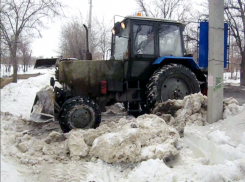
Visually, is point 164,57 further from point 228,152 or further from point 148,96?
point 228,152

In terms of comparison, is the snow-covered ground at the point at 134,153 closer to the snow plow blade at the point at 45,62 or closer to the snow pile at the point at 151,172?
the snow pile at the point at 151,172

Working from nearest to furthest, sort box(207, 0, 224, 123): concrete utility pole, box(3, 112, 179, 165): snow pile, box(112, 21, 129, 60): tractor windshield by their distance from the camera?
box(3, 112, 179, 165): snow pile → box(207, 0, 224, 123): concrete utility pole → box(112, 21, 129, 60): tractor windshield

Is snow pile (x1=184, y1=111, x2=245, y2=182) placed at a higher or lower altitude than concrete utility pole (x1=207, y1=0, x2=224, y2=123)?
lower

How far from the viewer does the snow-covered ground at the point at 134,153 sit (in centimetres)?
Answer: 287

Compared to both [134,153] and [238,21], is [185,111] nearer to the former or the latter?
[134,153]

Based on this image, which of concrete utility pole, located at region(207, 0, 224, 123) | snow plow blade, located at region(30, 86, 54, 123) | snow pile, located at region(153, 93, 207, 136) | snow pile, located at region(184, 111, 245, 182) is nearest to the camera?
snow pile, located at region(184, 111, 245, 182)

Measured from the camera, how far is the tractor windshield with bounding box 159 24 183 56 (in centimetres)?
630

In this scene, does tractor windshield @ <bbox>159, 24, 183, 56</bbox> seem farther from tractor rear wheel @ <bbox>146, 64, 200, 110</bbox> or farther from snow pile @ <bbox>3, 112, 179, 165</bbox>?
snow pile @ <bbox>3, 112, 179, 165</bbox>

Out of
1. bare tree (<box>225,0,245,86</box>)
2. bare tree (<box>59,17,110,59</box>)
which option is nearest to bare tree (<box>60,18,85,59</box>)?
bare tree (<box>59,17,110,59</box>)

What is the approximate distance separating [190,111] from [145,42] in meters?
2.24

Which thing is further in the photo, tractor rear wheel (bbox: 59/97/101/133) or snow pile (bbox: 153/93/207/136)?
tractor rear wheel (bbox: 59/97/101/133)

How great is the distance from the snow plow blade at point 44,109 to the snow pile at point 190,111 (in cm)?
243

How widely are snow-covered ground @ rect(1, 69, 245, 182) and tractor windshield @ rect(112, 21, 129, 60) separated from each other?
7.70 ft

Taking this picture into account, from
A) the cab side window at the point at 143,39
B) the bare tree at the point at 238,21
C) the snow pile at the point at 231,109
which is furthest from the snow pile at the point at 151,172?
the bare tree at the point at 238,21
